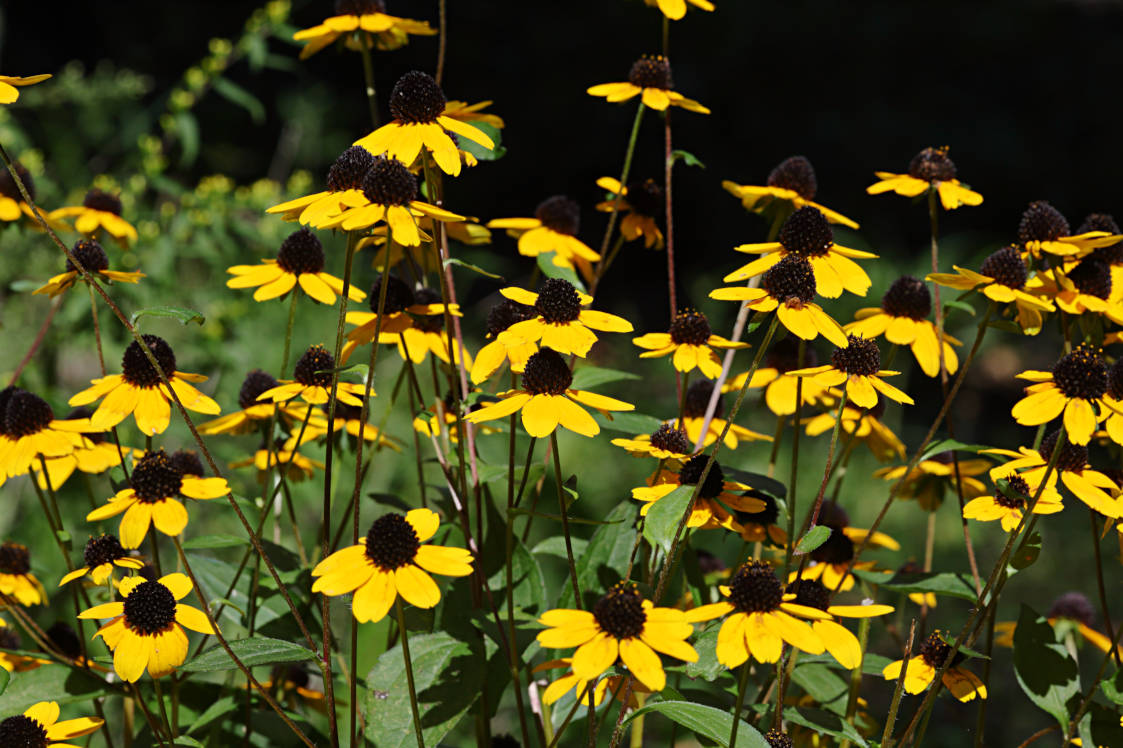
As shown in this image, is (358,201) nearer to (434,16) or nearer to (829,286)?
(829,286)

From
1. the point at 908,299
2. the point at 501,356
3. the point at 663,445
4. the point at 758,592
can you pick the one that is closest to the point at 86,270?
the point at 501,356

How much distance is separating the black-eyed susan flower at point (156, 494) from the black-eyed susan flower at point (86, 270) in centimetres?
16

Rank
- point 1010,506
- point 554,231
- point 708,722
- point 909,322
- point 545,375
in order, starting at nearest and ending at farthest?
point 708,722, point 545,375, point 1010,506, point 909,322, point 554,231

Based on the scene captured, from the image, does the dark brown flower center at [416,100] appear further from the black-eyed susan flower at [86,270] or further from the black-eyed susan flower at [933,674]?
the black-eyed susan flower at [933,674]

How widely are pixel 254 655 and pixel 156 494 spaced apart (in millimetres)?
192

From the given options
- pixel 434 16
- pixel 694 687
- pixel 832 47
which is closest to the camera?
pixel 694 687

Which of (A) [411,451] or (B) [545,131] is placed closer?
(A) [411,451]

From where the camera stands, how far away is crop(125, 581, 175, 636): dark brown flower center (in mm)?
700

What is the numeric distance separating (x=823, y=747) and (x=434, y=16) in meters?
3.77

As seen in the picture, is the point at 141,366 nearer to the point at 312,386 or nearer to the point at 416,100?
the point at 312,386

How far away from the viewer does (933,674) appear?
0.80 m

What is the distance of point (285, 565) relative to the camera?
93 cm

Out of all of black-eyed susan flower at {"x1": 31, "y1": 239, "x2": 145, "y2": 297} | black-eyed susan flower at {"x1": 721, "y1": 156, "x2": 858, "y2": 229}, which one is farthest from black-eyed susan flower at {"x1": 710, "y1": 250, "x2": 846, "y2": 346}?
black-eyed susan flower at {"x1": 31, "y1": 239, "x2": 145, "y2": 297}

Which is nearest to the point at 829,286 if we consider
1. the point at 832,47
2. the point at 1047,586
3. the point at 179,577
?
the point at 179,577
